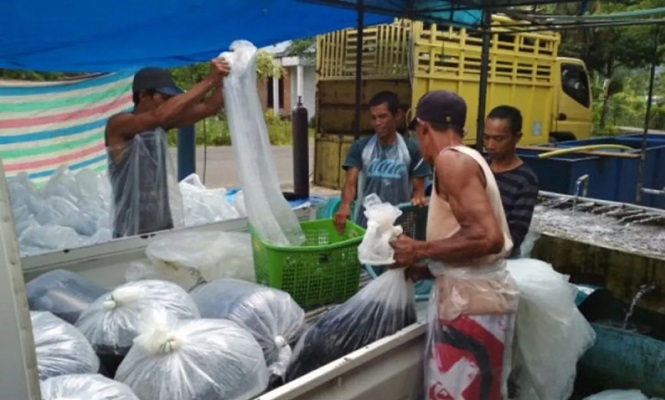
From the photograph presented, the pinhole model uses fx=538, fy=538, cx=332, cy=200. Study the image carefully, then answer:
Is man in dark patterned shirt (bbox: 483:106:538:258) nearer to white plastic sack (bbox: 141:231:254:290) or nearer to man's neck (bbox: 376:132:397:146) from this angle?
man's neck (bbox: 376:132:397:146)

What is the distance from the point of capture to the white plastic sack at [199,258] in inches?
92.0

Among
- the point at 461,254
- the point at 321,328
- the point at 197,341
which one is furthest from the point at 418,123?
the point at 197,341

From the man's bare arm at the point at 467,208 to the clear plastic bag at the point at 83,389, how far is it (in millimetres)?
1121

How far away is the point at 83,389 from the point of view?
1.28m

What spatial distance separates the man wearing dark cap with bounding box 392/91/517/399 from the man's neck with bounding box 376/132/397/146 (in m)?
1.36

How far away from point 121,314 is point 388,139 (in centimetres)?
218

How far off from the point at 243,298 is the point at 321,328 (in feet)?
0.96

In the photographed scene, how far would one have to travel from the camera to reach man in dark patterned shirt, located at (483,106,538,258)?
260 centimetres

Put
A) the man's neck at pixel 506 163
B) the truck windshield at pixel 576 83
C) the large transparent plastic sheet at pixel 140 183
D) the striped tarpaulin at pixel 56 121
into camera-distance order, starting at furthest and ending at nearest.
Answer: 1. the truck windshield at pixel 576 83
2. the striped tarpaulin at pixel 56 121
3. the large transparent plastic sheet at pixel 140 183
4. the man's neck at pixel 506 163

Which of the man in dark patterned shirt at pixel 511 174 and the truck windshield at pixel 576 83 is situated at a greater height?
the truck windshield at pixel 576 83

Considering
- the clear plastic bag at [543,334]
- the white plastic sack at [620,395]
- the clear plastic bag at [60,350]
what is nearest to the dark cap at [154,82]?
the clear plastic bag at [60,350]

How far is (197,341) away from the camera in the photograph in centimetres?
151

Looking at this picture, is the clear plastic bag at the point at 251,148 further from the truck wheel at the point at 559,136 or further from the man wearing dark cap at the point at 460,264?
the truck wheel at the point at 559,136

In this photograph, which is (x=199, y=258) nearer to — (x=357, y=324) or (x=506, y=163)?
(x=357, y=324)
